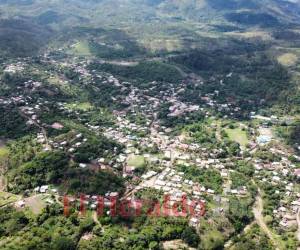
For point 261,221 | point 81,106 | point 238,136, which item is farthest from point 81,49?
point 261,221

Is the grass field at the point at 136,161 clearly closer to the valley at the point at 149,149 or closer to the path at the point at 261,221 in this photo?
the valley at the point at 149,149

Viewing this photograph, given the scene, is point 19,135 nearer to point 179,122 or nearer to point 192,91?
point 179,122

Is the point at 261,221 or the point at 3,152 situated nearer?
the point at 261,221

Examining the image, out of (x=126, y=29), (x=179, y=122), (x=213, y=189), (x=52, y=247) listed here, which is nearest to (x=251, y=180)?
(x=213, y=189)

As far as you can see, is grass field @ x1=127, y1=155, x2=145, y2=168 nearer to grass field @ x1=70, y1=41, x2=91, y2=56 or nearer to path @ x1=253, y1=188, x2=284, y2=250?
path @ x1=253, y1=188, x2=284, y2=250

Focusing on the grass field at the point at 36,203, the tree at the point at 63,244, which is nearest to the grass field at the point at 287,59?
the grass field at the point at 36,203

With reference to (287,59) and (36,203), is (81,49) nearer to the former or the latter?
(287,59)

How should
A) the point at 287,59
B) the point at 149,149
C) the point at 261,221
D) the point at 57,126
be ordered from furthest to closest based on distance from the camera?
the point at 287,59
the point at 57,126
the point at 149,149
the point at 261,221
